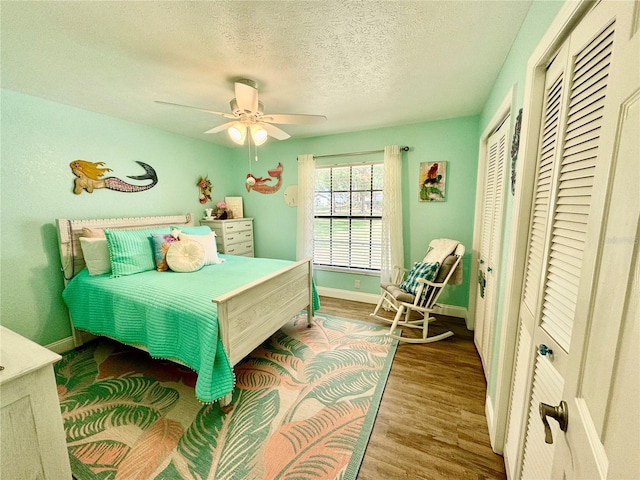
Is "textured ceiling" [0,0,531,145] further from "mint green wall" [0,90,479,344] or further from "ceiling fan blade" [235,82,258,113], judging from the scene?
"mint green wall" [0,90,479,344]

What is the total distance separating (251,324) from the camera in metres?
1.90

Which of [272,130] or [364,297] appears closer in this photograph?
[272,130]

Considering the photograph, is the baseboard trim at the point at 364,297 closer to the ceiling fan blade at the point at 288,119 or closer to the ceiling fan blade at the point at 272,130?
the ceiling fan blade at the point at 272,130

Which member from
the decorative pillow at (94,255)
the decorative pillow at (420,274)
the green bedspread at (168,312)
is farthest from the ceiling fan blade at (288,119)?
the decorative pillow at (94,255)

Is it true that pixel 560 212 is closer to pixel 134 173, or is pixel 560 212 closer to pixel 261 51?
pixel 261 51

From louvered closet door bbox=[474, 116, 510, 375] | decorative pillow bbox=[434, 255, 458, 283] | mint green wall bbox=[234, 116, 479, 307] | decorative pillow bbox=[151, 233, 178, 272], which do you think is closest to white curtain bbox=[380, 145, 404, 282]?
mint green wall bbox=[234, 116, 479, 307]

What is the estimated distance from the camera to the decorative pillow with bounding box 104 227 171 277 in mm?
2314

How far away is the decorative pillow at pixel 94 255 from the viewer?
2334 mm

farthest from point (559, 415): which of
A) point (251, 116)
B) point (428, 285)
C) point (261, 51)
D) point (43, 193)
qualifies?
point (43, 193)

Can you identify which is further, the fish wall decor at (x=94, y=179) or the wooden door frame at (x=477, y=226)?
the wooden door frame at (x=477, y=226)

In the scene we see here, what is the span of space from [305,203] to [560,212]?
119 inches

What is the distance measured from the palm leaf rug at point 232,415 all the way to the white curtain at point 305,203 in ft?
5.20

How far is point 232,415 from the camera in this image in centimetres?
167

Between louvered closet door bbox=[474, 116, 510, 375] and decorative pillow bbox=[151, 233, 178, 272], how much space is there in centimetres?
292
